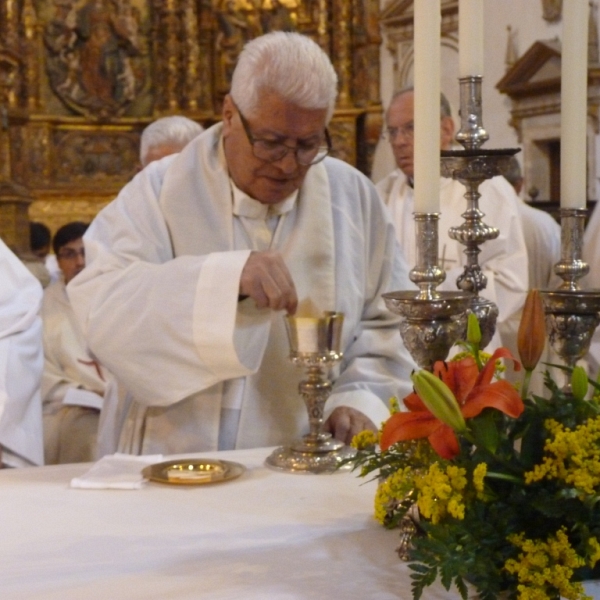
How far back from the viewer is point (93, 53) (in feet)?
35.1

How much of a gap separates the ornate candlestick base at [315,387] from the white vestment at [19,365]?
0.86 m

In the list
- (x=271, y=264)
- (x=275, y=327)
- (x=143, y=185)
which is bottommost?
(x=275, y=327)

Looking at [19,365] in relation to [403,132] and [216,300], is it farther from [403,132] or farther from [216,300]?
[403,132]

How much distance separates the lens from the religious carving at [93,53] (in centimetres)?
1059

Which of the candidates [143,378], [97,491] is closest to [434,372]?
[97,491]

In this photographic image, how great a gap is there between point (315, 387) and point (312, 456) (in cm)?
14

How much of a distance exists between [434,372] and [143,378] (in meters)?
1.19

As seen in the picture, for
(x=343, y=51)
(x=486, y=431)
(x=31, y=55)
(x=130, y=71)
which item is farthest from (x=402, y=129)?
(x=31, y=55)

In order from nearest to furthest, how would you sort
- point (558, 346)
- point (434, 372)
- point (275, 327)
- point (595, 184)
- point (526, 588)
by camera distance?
1. point (526, 588)
2. point (434, 372)
3. point (558, 346)
4. point (275, 327)
5. point (595, 184)

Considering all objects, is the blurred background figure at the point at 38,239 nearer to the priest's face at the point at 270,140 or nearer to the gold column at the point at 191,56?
the gold column at the point at 191,56

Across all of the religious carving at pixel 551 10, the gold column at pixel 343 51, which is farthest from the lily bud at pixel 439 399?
the gold column at pixel 343 51

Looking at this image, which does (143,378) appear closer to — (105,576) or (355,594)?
(105,576)

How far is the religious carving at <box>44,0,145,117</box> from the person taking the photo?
10.6m

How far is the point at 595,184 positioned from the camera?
7426 mm
